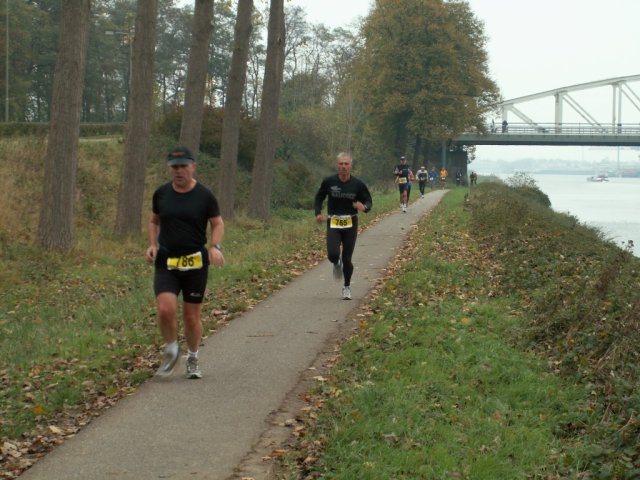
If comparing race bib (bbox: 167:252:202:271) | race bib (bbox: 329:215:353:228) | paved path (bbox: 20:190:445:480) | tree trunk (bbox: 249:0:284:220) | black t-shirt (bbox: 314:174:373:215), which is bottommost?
paved path (bbox: 20:190:445:480)

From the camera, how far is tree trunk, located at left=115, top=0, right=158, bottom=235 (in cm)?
2116

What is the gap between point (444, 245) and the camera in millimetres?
19734

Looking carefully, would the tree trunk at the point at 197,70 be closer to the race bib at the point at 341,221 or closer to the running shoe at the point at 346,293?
the race bib at the point at 341,221

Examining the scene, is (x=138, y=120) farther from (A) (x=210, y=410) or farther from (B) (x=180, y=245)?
(A) (x=210, y=410)

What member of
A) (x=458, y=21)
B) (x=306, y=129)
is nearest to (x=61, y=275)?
(x=306, y=129)

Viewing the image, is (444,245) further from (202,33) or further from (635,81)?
(635,81)

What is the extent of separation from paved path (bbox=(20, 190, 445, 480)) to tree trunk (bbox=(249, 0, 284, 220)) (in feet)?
55.1

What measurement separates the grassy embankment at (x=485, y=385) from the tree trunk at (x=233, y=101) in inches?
522

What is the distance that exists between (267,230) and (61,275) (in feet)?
35.0

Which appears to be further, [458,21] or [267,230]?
[458,21]

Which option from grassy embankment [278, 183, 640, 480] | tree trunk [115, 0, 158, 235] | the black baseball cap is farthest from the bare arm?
tree trunk [115, 0, 158, 235]

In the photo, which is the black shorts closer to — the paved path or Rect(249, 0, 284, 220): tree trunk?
the paved path

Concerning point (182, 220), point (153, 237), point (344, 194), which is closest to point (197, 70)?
point (344, 194)

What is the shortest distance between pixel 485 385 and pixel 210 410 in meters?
2.48
